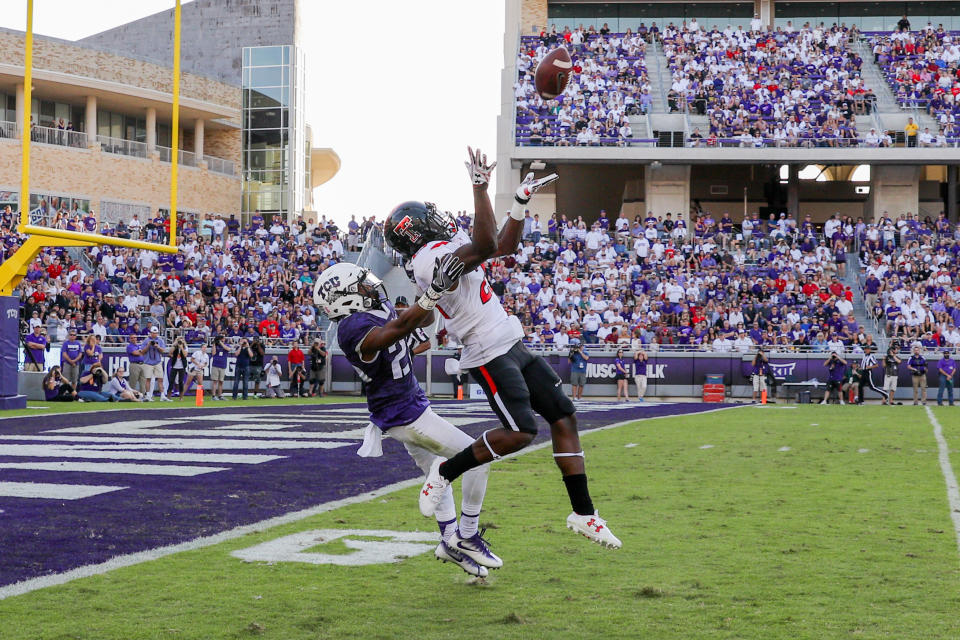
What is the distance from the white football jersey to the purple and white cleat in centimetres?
89

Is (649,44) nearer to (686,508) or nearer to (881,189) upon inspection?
(881,189)

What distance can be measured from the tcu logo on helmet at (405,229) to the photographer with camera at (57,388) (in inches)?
661

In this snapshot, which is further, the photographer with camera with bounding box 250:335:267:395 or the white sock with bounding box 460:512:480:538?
the photographer with camera with bounding box 250:335:267:395

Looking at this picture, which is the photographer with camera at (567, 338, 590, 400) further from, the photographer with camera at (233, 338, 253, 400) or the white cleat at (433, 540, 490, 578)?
the white cleat at (433, 540, 490, 578)

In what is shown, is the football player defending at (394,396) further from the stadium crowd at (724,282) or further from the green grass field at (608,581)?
the stadium crowd at (724,282)

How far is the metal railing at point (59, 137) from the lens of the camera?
42.4 meters

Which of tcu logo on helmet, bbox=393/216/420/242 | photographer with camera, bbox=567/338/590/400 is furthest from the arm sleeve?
photographer with camera, bbox=567/338/590/400

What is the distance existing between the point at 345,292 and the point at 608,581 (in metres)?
1.95

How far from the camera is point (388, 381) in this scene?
239 inches

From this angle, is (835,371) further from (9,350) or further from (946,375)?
(9,350)

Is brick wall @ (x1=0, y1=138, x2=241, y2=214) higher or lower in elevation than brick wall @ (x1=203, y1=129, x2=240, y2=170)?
lower

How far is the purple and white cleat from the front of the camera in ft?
18.7

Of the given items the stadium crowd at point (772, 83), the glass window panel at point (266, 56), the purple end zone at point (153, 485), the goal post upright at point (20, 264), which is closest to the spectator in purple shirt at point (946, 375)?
the stadium crowd at point (772, 83)

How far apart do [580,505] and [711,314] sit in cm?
2417
